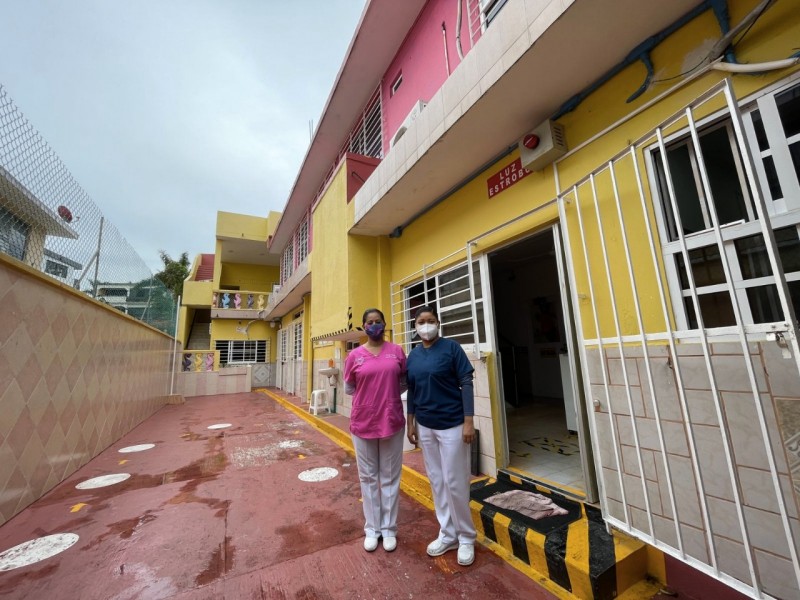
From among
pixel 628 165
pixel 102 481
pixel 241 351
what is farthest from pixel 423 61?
pixel 241 351

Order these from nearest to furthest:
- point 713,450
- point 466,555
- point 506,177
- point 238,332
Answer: point 713,450, point 466,555, point 506,177, point 238,332

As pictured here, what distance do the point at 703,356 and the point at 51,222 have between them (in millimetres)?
5275

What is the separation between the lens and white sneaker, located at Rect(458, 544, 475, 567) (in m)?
2.01

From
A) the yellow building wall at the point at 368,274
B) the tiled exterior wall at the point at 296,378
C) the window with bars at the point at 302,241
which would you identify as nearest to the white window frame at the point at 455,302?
the yellow building wall at the point at 368,274

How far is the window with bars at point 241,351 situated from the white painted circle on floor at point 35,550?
13681 mm

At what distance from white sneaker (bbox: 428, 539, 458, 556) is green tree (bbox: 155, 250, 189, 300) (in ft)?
86.0

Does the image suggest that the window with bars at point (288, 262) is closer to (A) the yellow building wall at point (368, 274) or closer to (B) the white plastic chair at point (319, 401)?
A: (B) the white plastic chair at point (319, 401)

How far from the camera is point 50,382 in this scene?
3330mm

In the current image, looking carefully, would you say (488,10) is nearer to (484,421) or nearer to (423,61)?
(423,61)

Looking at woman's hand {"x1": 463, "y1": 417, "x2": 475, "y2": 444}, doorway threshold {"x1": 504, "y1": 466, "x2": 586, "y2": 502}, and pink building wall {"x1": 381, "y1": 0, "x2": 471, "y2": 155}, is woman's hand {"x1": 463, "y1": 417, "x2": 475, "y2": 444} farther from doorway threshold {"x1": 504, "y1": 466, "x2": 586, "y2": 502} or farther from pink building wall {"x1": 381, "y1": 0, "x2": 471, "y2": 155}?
pink building wall {"x1": 381, "y1": 0, "x2": 471, "y2": 155}

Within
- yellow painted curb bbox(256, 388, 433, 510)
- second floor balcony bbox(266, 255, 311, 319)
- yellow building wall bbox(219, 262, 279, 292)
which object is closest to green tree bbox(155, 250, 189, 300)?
yellow building wall bbox(219, 262, 279, 292)

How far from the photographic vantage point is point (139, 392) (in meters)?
6.80

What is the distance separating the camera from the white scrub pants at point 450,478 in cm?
207

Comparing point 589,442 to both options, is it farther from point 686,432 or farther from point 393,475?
point 393,475
